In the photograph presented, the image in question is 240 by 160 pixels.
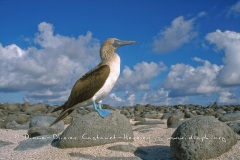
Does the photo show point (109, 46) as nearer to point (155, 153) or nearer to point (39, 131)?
point (155, 153)

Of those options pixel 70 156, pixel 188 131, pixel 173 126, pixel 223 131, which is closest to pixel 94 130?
pixel 70 156

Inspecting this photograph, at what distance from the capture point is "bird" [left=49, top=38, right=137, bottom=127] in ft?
22.0

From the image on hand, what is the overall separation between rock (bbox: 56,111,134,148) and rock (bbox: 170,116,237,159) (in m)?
1.74

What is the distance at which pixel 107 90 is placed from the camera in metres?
6.75

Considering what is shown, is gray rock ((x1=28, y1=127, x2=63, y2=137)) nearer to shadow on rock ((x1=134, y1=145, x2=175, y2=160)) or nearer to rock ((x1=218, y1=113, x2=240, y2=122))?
shadow on rock ((x1=134, y1=145, x2=175, y2=160))

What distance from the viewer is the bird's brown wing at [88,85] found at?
673 centimetres

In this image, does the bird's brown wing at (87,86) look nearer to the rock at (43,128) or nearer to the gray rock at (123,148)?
the gray rock at (123,148)

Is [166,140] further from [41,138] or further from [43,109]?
[43,109]

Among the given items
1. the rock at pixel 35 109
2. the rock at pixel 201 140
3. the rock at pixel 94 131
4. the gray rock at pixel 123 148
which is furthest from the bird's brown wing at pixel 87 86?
the rock at pixel 35 109

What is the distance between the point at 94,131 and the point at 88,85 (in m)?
2.15

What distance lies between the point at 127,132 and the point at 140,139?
0.87 meters

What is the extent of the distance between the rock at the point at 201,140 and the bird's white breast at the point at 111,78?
1.94 meters

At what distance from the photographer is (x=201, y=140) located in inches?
287

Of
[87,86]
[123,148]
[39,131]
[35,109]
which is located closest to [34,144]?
[39,131]
